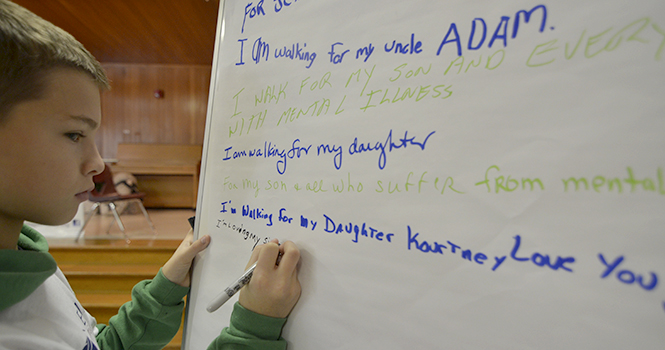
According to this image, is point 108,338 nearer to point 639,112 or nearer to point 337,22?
point 337,22

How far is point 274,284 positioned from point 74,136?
363mm

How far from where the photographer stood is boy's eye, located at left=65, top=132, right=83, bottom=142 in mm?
434

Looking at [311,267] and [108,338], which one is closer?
[311,267]

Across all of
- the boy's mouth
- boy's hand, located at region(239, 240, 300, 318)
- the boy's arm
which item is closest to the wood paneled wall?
the boy's arm

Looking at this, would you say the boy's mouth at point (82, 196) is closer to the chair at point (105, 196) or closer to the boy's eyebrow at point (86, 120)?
the boy's eyebrow at point (86, 120)

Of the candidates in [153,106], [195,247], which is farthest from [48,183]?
[153,106]

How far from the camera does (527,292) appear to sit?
30cm

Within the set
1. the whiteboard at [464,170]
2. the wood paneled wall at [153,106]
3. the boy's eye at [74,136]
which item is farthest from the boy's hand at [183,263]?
the wood paneled wall at [153,106]

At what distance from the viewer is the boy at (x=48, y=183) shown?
0.38 m

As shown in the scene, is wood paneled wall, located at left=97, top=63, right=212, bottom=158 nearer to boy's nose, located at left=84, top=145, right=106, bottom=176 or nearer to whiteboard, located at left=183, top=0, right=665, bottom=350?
boy's nose, located at left=84, top=145, right=106, bottom=176

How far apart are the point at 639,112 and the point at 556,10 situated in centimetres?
12

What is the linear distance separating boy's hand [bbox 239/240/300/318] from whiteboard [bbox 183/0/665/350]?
20 millimetres

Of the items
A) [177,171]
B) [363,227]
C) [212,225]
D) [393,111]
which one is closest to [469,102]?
[393,111]

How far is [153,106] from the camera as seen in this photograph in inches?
210
